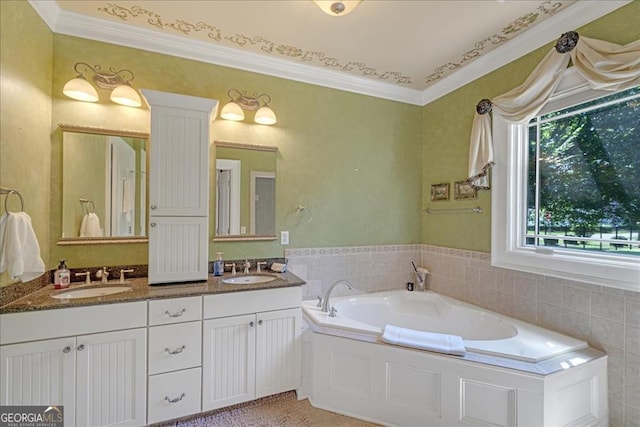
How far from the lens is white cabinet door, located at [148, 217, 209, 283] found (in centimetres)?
208

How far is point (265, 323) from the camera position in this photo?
2100 millimetres

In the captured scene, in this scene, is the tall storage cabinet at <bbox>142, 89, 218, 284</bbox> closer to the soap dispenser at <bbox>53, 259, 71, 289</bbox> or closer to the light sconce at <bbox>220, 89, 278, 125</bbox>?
the light sconce at <bbox>220, 89, 278, 125</bbox>

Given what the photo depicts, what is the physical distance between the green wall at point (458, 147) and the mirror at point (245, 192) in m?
1.71

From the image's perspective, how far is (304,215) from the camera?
2746 mm

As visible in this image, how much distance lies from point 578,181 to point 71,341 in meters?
3.39

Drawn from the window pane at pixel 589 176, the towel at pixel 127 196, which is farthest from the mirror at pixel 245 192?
the window pane at pixel 589 176

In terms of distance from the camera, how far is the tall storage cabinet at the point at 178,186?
6.84ft

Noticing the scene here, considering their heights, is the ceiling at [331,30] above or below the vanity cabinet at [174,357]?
above

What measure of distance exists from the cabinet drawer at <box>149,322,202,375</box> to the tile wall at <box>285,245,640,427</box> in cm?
102

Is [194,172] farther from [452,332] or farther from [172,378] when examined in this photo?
[452,332]

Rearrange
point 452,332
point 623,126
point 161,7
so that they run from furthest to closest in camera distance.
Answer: point 452,332 < point 161,7 < point 623,126

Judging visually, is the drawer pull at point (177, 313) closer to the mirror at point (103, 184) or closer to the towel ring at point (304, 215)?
the mirror at point (103, 184)

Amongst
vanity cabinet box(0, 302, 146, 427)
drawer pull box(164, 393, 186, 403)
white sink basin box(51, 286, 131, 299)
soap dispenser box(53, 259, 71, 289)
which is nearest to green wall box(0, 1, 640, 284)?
soap dispenser box(53, 259, 71, 289)

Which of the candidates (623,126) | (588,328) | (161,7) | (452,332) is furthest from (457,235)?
(161,7)
